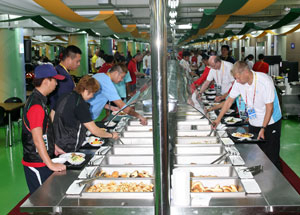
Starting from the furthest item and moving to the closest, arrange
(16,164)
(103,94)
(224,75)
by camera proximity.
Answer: (224,75) < (16,164) < (103,94)

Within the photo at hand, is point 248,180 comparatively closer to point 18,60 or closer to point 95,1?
point 95,1

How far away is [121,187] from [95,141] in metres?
0.96

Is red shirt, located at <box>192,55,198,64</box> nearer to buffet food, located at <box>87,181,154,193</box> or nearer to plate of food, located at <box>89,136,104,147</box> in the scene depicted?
plate of food, located at <box>89,136,104,147</box>

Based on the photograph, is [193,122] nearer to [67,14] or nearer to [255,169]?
[255,169]

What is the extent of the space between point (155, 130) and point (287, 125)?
20.6 ft

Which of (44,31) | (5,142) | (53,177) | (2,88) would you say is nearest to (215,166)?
(53,177)

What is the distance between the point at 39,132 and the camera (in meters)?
2.32

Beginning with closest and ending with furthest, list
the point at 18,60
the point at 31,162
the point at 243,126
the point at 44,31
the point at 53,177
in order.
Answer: the point at 53,177, the point at 31,162, the point at 243,126, the point at 18,60, the point at 44,31

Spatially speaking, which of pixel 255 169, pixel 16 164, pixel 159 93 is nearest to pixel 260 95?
pixel 255 169

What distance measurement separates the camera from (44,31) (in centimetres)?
1281

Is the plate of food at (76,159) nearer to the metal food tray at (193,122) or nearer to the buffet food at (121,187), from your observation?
the buffet food at (121,187)

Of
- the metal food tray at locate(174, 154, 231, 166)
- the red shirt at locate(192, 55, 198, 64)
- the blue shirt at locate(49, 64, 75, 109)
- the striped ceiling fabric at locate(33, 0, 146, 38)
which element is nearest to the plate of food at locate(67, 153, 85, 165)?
the metal food tray at locate(174, 154, 231, 166)

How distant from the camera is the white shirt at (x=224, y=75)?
215 inches

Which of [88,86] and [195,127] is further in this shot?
[195,127]
